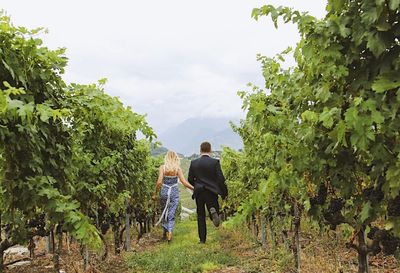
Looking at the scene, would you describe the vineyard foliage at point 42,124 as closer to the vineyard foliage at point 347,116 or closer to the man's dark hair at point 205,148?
the vineyard foliage at point 347,116

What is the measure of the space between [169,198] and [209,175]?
2.30m

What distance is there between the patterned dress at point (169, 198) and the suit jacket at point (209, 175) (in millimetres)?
1902

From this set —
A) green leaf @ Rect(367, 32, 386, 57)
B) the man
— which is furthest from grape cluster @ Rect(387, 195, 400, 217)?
the man

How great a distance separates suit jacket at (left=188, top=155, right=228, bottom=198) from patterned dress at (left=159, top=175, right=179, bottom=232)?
6.24 ft

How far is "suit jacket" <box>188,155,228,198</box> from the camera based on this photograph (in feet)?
31.8

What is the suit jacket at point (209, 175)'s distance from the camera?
9.69 m

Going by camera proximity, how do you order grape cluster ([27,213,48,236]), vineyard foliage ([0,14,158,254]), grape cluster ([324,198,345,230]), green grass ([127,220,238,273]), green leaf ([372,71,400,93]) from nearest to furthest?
green leaf ([372,71,400,93]) < vineyard foliage ([0,14,158,254]) < grape cluster ([324,198,345,230]) < grape cluster ([27,213,48,236]) < green grass ([127,220,238,273])

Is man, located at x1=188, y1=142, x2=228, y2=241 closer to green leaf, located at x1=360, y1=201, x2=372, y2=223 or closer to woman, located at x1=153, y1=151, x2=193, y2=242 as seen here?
woman, located at x1=153, y1=151, x2=193, y2=242

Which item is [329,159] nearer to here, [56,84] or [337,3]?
[337,3]

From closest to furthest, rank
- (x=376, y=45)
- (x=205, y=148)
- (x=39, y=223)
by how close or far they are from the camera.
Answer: (x=376, y=45)
(x=39, y=223)
(x=205, y=148)

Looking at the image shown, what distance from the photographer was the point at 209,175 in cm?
976

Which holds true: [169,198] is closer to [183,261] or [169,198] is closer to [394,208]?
[183,261]

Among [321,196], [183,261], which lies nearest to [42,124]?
[321,196]

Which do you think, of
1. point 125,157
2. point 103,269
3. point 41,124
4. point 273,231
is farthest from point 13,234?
point 273,231
